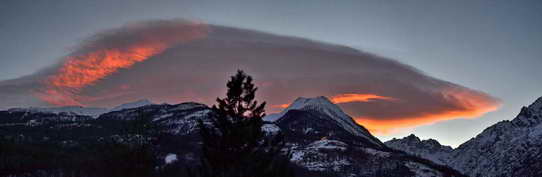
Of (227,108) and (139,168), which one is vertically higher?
(227,108)

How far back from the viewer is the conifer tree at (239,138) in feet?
144

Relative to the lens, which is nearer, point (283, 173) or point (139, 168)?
point (283, 173)

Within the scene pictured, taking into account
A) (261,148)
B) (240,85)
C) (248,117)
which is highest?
(240,85)

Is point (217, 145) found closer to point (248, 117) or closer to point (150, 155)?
point (248, 117)

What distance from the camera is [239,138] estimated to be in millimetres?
48875

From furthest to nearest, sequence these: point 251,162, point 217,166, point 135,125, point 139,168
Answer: point 135,125
point 139,168
point 217,166
point 251,162

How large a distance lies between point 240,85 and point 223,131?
550cm

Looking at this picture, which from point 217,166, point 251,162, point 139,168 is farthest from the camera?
point 139,168

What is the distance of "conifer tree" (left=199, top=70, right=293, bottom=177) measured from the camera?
A: 144ft

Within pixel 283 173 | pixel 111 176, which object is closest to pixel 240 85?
pixel 283 173

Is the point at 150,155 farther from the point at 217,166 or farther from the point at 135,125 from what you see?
the point at 217,166

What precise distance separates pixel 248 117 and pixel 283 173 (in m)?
11.4

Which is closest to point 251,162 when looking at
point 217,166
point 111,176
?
point 217,166

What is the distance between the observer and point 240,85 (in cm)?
5225
